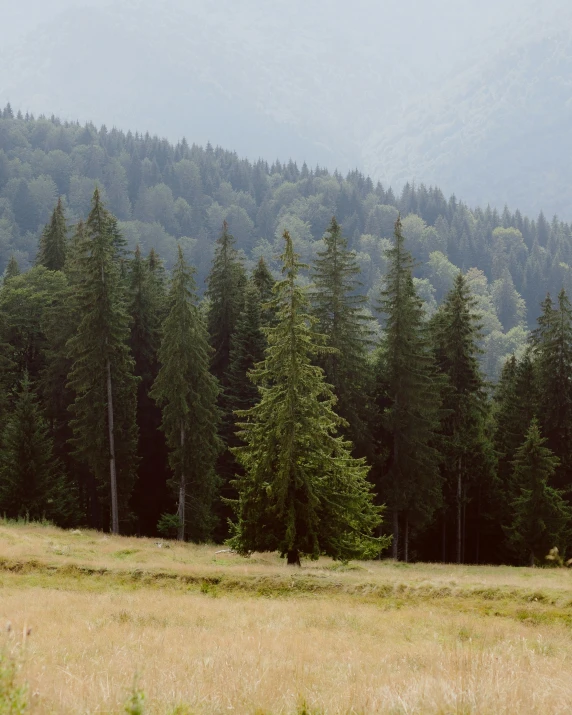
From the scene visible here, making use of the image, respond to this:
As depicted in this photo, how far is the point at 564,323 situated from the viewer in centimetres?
4334

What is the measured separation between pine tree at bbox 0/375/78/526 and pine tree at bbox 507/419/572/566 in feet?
91.6

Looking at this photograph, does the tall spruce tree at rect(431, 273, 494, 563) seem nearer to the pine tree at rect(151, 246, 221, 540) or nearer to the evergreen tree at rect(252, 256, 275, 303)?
the evergreen tree at rect(252, 256, 275, 303)

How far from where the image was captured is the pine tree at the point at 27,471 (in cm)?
3644

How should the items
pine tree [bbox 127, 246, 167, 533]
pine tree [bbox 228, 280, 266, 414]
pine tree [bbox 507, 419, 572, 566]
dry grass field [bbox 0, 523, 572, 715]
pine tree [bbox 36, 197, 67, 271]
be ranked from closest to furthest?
dry grass field [bbox 0, 523, 572, 715] → pine tree [bbox 507, 419, 572, 566] → pine tree [bbox 228, 280, 266, 414] → pine tree [bbox 127, 246, 167, 533] → pine tree [bbox 36, 197, 67, 271]

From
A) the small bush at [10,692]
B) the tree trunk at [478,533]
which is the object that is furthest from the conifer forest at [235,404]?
the small bush at [10,692]

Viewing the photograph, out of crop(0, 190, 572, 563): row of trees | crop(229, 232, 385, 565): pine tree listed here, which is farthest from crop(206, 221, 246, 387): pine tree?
crop(229, 232, 385, 565): pine tree

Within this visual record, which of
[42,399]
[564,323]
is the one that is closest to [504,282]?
[564,323]

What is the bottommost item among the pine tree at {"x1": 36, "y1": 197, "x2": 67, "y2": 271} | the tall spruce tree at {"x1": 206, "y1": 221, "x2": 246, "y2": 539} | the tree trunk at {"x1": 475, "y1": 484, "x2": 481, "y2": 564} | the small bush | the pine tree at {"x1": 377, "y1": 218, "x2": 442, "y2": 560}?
the tree trunk at {"x1": 475, "y1": 484, "x2": 481, "y2": 564}

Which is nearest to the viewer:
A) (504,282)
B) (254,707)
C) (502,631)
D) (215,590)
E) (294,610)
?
(254,707)

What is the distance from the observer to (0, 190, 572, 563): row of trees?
3622 centimetres

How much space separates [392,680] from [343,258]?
35.2 meters

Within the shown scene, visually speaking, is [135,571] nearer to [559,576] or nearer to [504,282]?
[559,576]

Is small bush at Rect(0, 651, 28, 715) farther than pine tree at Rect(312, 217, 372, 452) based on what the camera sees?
No

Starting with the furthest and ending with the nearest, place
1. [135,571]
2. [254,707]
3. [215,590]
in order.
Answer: [135,571]
[215,590]
[254,707]
